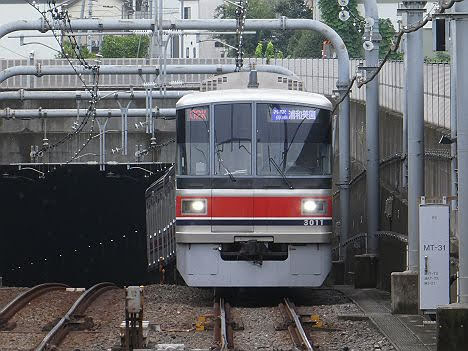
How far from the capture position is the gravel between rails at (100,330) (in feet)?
48.5

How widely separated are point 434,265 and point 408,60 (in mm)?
4020

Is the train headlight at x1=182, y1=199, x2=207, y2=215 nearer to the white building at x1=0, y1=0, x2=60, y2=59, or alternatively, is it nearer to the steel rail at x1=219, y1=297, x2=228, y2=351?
the steel rail at x1=219, y1=297, x2=228, y2=351

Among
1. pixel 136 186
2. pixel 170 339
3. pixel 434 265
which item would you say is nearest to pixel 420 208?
pixel 434 265

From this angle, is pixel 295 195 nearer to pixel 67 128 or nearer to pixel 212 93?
pixel 212 93

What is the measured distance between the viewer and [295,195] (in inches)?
734

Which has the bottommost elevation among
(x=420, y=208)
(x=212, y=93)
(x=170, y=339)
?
(x=170, y=339)

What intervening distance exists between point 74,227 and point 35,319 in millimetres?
20369

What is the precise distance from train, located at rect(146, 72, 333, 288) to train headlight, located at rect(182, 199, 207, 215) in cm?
1

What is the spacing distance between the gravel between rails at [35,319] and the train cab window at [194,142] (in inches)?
104

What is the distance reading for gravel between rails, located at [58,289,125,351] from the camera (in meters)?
14.8

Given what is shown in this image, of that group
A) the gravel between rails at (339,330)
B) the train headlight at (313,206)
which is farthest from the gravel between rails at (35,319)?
the train headlight at (313,206)

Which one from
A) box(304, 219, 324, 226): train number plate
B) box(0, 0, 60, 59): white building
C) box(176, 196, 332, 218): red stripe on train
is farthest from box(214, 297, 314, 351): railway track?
box(0, 0, 60, 59): white building

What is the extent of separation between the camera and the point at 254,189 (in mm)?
18594

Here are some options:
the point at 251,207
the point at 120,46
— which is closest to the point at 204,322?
the point at 251,207
